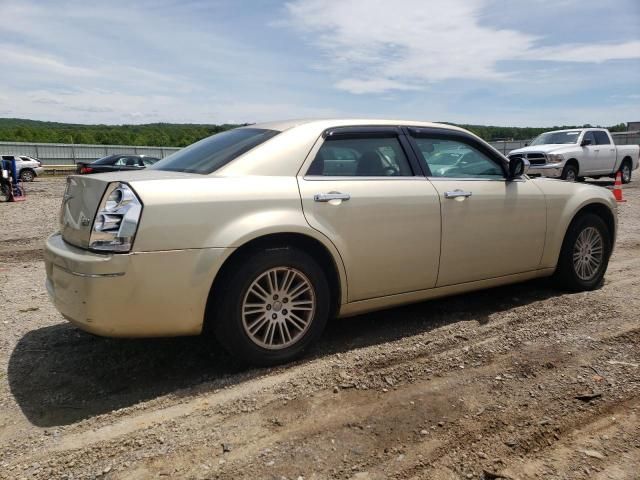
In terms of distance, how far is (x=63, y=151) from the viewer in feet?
123

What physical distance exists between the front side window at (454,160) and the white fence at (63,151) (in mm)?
34972

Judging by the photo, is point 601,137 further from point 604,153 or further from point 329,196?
point 329,196

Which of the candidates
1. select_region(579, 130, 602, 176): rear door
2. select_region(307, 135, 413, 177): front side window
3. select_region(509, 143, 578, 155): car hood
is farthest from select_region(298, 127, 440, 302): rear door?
select_region(579, 130, 602, 176): rear door

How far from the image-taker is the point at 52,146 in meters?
36.7

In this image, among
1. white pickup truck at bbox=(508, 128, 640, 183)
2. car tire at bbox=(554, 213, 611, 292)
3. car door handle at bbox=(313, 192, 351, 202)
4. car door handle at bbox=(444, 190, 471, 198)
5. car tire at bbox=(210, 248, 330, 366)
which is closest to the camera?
car tire at bbox=(210, 248, 330, 366)

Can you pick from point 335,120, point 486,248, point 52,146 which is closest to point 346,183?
point 335,120

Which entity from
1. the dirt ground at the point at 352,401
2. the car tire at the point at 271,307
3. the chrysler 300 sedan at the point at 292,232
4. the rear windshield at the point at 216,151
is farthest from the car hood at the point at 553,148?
the car tire at the point at 271,307

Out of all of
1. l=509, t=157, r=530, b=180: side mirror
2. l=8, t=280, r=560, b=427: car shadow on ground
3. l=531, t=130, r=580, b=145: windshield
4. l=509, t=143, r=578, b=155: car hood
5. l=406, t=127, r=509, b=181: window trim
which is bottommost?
l=8, t=280, r=560, b=427: car shadow on ground

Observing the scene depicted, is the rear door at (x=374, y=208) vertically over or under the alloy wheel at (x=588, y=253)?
over

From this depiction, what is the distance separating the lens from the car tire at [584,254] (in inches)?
190

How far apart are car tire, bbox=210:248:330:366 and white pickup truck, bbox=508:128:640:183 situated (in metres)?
12.9

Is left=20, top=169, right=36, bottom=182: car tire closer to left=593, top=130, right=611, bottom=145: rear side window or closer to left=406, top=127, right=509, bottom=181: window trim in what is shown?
left=593, top=130, right=611, bottom=145: rear side window

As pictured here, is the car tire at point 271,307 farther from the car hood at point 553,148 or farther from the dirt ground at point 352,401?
the car hood at point 553,148

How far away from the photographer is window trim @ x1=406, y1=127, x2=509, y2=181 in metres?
4.06
